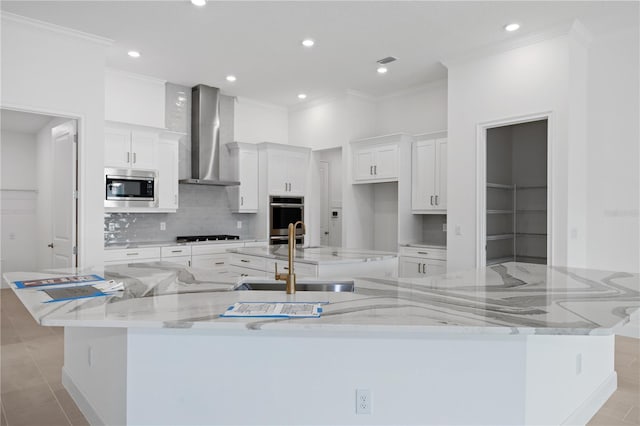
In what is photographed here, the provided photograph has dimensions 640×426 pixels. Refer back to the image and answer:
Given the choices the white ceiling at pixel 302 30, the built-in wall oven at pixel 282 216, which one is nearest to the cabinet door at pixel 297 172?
the built-in wall oven at pixel 282 216

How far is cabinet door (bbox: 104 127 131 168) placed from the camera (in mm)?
5008

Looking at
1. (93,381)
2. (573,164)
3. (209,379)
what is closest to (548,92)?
(573,164)

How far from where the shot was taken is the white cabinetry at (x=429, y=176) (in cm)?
541

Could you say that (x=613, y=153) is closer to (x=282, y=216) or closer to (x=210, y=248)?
(x=282, y=216)

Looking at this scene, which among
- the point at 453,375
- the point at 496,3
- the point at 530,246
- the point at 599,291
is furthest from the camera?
the point at 530,246

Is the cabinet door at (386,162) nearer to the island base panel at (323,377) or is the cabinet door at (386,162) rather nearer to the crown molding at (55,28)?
the crown molding at (55,28)

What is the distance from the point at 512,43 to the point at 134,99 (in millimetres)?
4736

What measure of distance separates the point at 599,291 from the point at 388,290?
3.61 feet

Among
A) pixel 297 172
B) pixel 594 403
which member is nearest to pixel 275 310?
pixel 594 403

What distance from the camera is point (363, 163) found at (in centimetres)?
613

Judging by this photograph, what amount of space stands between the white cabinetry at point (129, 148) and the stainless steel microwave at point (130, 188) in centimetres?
9

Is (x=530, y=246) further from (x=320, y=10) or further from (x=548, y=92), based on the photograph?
(x=320, y=10)

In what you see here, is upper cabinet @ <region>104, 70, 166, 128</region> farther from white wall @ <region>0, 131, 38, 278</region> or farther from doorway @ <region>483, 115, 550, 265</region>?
doorway @ <region>483, 115, 550, 265</region>

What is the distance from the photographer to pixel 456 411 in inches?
68.5
